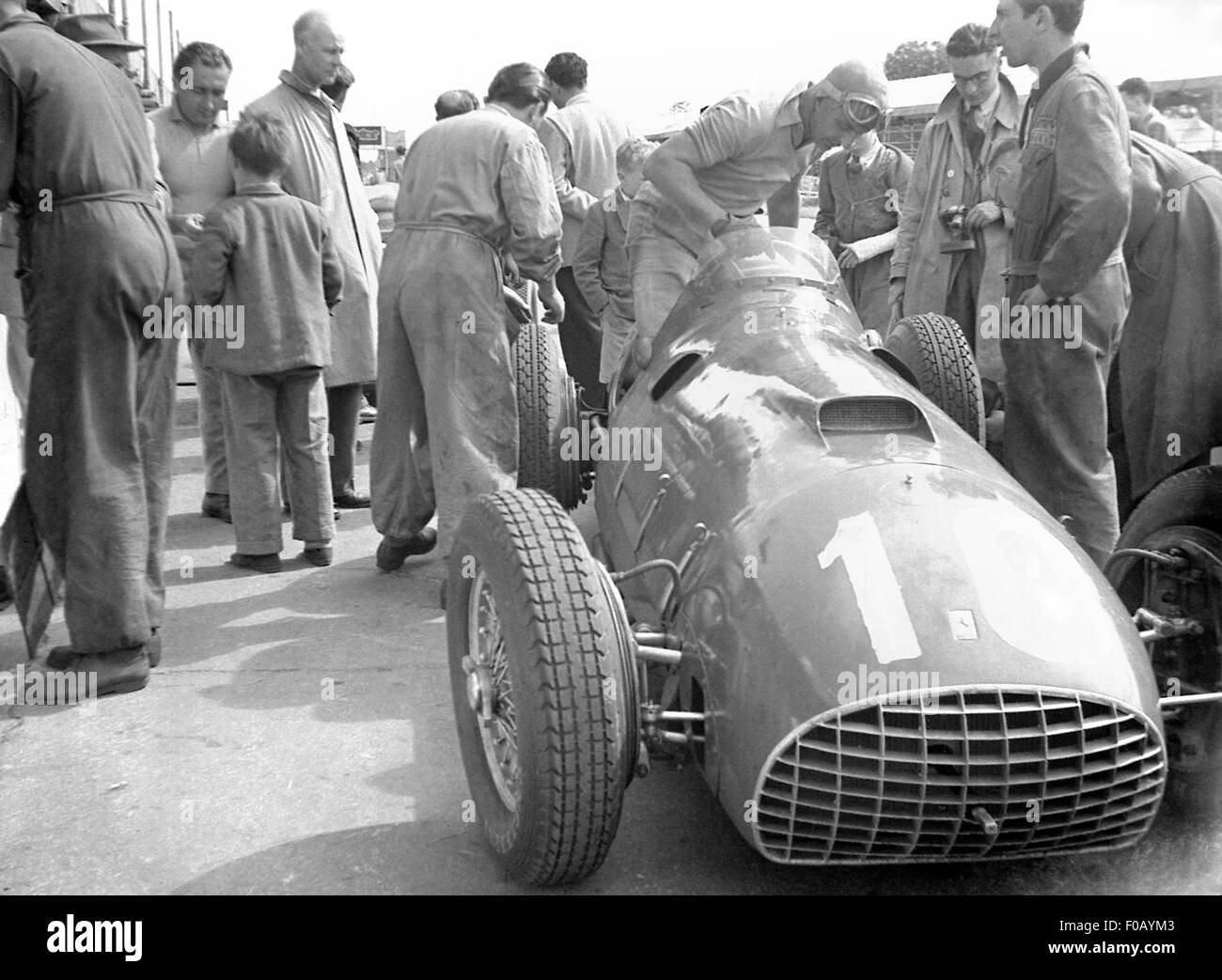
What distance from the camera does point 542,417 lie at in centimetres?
566

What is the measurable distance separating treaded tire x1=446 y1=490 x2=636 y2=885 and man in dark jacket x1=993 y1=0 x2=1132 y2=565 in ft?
7.85

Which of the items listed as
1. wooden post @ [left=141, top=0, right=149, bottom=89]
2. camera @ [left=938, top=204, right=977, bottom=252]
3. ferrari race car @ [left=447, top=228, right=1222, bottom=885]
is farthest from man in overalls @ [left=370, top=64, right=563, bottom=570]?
wooden post @ [left=141, top=0, right=149, bottom=89]

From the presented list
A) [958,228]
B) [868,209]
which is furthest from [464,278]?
[868,209]

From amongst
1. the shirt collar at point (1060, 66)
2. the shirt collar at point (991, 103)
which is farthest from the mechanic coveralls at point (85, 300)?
the shirt collar at point (991, 103)

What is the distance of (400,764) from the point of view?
3814 mm

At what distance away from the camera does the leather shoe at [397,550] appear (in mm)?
5766

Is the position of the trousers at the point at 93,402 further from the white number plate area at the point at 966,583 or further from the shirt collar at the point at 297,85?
the white number plate area at the point at 966,583

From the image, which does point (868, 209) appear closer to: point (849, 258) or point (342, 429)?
point (849, 258)

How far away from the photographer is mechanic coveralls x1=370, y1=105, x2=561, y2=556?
209 inches

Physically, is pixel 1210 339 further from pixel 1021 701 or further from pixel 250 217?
pixel 250 217

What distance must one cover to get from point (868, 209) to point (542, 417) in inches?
122

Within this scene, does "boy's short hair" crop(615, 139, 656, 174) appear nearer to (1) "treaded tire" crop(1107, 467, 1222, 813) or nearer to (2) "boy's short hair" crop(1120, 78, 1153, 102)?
(2) "boy's short hair" crop(1120, 78, 1153, 102)

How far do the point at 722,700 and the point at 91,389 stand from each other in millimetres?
2485

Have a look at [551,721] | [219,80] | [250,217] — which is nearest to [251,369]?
[250,217]
